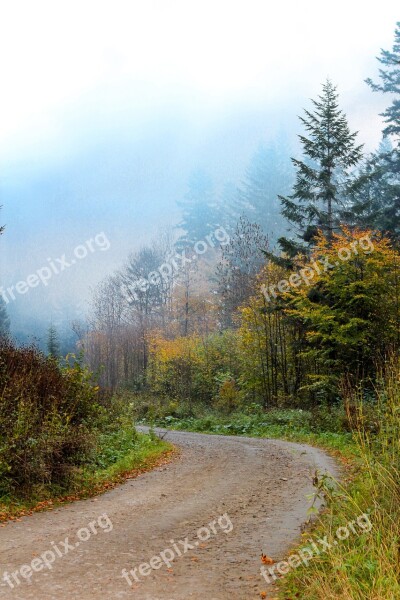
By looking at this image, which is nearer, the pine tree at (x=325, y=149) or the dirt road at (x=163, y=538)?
the dirt road at (x=163, y=538)

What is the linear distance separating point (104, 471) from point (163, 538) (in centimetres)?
499

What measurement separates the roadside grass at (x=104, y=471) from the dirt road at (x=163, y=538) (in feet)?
1.26

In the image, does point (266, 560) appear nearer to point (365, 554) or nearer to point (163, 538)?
point (365, 554)

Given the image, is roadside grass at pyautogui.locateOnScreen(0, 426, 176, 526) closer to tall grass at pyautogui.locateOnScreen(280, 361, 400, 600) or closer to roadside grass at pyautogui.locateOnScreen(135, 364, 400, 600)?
roadside grass at pyautogui.locateOnScreen(135, 364, 400, 600)

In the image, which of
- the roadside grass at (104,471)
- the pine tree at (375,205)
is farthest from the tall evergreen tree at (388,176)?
the roadside grass at (104,471)

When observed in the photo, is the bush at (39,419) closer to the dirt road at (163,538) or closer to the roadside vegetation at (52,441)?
the roadside vegetation at (52,441)

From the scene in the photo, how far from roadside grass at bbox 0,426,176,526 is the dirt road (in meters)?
0.38

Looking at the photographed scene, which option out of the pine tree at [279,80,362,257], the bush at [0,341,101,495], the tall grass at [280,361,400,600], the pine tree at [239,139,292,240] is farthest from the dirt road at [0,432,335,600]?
the pine tree at [239,139,292,240]

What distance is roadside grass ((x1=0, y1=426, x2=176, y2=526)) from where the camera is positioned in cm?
975

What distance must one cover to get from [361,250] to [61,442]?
14524 mm

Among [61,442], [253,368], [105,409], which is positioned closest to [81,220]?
[253,368]

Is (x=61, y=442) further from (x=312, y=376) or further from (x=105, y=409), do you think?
(x=312, y=376)

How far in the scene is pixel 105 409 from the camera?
55.1 ft

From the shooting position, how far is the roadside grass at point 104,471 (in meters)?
9.75
